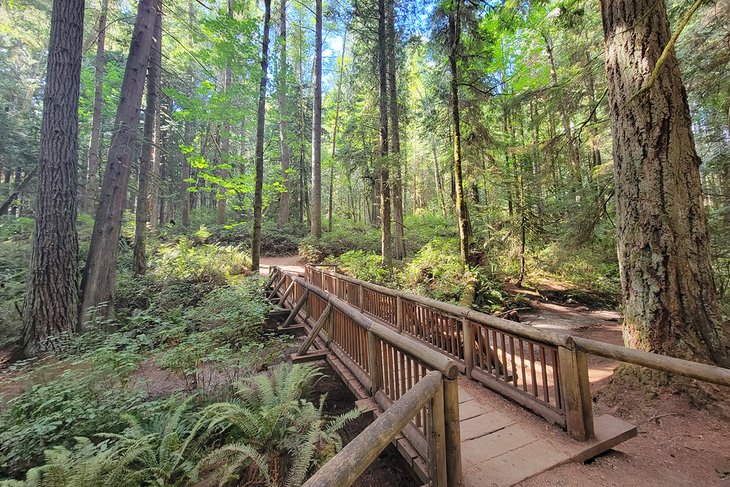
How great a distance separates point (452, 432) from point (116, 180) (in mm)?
9060

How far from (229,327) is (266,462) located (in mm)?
4233

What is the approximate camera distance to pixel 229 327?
6.14 m

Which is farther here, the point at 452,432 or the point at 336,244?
the point at 336,244

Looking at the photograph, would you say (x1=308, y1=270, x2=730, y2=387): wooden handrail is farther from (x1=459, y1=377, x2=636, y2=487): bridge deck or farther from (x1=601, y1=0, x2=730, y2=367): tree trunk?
(x1=601, y1=0, x2=730, y2=367): tree trunk

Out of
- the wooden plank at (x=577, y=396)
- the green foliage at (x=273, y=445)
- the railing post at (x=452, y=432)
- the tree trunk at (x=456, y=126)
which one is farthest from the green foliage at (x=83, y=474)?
the tree trunk at (x=456, y=126)

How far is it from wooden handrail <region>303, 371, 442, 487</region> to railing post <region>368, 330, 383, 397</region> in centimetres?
130

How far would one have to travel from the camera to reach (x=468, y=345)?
12.6ft

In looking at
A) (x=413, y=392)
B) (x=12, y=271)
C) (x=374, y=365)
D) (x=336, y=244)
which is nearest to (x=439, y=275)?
(x=374, y=365)

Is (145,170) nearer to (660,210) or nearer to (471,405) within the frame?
(471,405)

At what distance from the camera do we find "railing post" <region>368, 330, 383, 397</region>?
3.30 m

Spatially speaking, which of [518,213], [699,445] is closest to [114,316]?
[699,445]

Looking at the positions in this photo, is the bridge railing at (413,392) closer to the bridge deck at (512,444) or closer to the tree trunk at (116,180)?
the bridge deck at (512,444)

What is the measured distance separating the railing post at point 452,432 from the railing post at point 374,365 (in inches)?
51.1

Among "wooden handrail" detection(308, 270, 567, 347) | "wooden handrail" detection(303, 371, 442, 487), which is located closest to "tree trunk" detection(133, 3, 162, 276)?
"wooden handrail" detection(308, 270, 567, 347)
